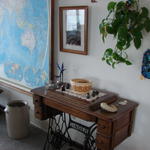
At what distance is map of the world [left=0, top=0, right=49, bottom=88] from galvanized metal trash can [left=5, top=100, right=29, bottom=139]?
0.36 m

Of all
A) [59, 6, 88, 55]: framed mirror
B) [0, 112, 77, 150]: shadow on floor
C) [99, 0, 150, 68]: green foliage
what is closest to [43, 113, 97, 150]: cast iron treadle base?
[0, 112, 77, 150]: shadow on floor

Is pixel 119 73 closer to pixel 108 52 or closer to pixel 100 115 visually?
pixel 108 52

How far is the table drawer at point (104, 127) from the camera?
162 cm

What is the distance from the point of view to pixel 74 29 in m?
2.20

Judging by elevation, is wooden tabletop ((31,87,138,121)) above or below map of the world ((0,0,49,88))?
below

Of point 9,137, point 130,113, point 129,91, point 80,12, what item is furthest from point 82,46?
point 9,137

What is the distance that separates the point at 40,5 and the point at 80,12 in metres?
0.61

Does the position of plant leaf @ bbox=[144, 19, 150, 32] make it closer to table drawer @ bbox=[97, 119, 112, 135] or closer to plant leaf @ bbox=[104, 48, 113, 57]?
plant leaf @ bbox=[104, 48, 113, 57]

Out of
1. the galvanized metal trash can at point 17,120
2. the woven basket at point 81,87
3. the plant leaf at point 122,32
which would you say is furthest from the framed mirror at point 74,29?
the galvanized metal trash can at point 17,120

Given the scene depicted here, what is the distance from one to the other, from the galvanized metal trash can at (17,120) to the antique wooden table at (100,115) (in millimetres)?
590

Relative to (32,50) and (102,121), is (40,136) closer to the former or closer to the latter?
(32,50)

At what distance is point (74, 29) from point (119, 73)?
2.13 feet

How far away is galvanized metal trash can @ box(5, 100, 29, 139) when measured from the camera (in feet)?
8.55

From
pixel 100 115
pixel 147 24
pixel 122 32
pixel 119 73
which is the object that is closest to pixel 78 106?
pixel 100 115
